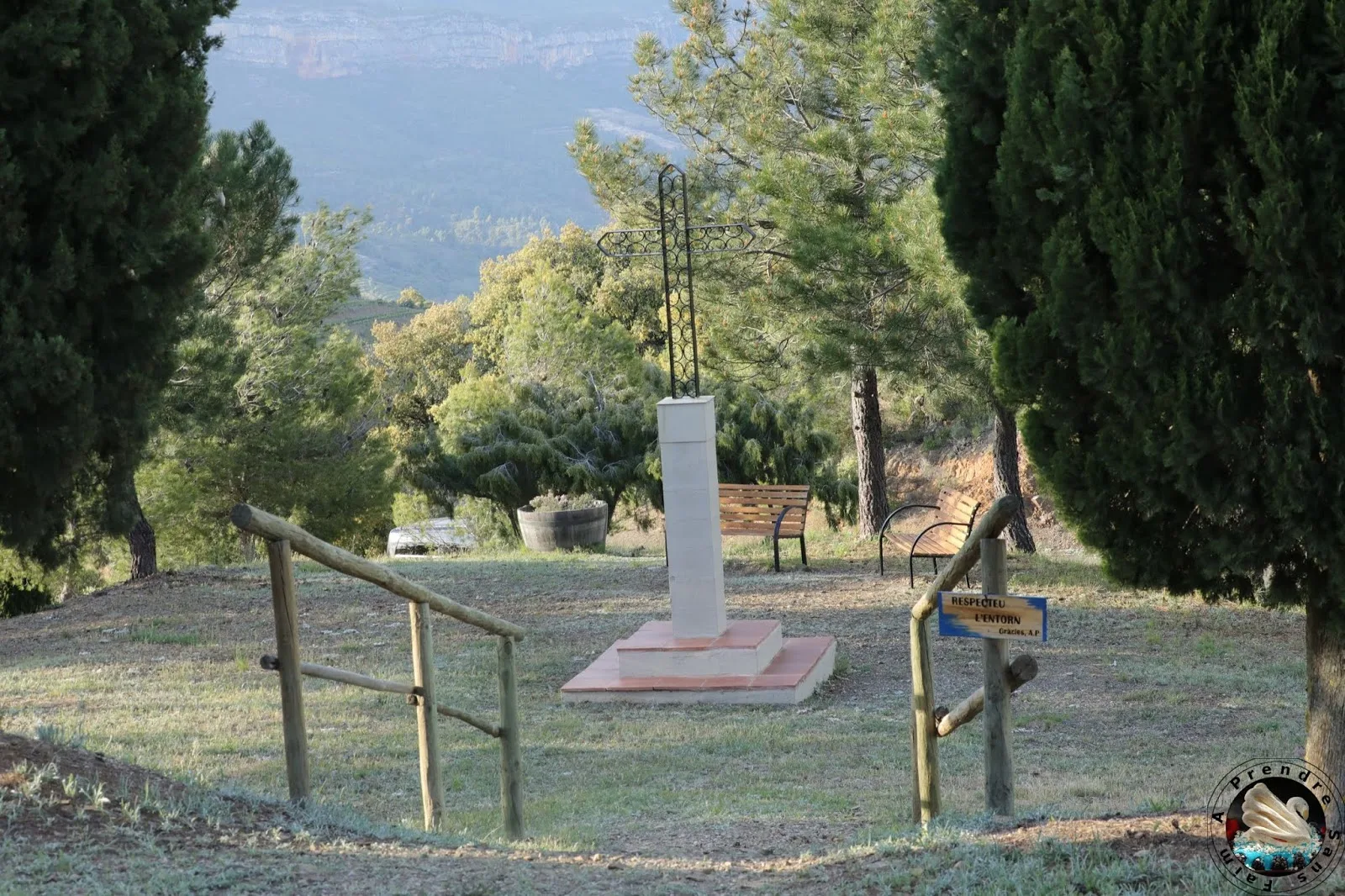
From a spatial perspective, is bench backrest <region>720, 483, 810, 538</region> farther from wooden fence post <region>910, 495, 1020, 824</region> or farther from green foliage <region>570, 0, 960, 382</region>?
wooden fence post <region>910, 495, 1020, 824</region>

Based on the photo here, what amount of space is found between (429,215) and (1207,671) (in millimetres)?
132188

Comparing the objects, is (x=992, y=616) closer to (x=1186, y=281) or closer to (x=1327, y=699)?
(x=1327, y=699)

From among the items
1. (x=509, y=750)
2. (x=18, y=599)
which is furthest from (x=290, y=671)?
(x=18, y=599)

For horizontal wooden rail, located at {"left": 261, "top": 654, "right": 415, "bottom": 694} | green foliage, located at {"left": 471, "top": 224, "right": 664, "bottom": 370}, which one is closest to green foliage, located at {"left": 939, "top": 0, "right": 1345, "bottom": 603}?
horizontal wooden rail, located at {"left": 261, "top": 654, "right": 415, "bottom": 694}

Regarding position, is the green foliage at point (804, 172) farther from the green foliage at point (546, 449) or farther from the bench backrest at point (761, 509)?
the green foliage at point (546, 449)

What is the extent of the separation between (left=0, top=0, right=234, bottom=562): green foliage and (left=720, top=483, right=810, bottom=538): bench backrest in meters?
7.60

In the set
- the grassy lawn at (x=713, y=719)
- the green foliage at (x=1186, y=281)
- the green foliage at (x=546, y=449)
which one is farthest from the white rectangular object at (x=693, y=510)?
the green foliage at (x=546, y=449)

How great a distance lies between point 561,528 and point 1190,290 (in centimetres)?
1203

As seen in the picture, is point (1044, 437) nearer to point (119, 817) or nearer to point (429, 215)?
point (119, 817)

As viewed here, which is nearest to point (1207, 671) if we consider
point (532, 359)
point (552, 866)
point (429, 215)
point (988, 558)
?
point (988, 558)

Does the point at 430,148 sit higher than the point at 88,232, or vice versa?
the point at 430,148

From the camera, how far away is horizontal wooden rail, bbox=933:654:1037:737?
13.0 feet

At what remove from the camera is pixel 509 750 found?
17.4ft

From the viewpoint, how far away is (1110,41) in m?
3.36
